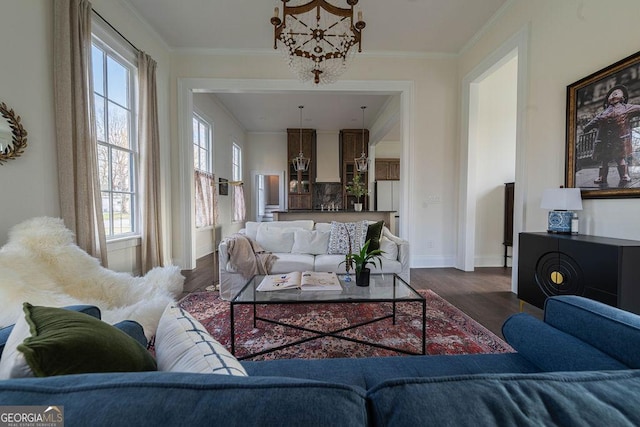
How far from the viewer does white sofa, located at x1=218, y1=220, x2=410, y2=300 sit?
3.04m

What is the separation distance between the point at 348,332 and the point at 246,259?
1.37 meters

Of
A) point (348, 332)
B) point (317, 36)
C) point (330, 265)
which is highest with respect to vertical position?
point (317, 36)

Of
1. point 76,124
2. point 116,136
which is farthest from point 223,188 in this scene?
point 76,124

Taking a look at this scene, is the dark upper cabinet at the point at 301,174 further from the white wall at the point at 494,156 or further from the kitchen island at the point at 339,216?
the white wall at the point at 494,156

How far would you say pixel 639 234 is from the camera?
2020 millimetres

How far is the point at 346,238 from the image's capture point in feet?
11.3

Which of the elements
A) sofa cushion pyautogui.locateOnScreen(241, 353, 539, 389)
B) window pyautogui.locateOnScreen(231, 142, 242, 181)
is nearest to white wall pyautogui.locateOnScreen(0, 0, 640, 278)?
sofa cushion pyautogui.locateOnScreen(241, 353, 539, 389)

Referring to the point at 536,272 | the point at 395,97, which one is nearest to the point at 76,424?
the point at 536,272

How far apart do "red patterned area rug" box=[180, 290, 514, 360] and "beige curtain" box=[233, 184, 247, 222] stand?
450cm

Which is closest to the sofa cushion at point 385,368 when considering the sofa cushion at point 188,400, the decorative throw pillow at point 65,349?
the decorative throw pillow at point 65,349

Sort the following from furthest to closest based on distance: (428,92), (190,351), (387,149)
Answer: (387,149) → (428,92) → (190,351)

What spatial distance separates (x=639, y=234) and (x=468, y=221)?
86.5 inches

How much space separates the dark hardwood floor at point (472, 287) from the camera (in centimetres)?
264

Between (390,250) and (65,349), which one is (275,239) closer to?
(390,250)
